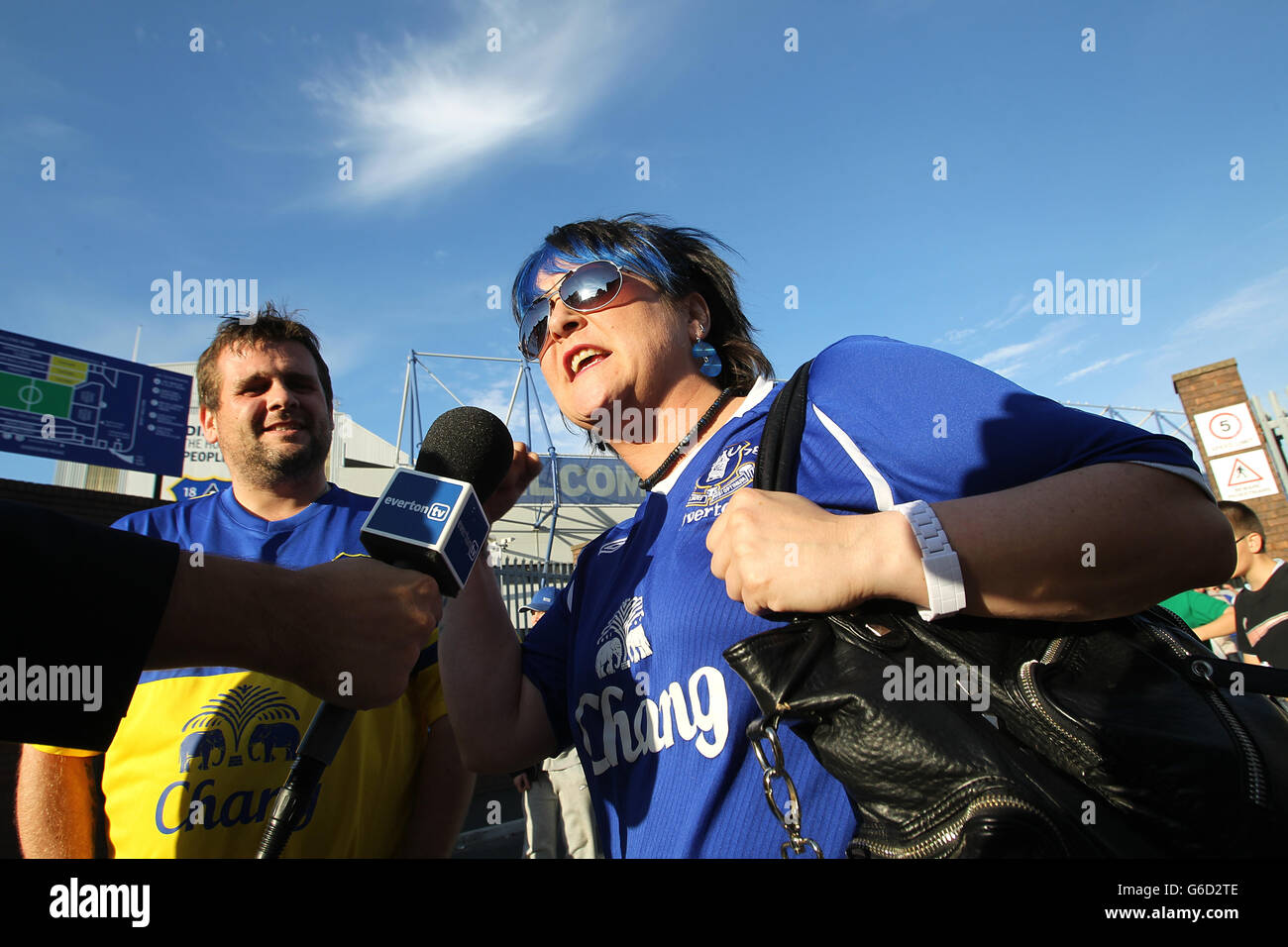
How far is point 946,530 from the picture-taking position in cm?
107

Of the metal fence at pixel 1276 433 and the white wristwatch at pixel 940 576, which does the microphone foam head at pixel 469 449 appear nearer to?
the white wristwatch at pixel 940 576

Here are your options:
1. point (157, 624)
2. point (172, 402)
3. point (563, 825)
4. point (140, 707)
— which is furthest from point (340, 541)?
point (172, 402)

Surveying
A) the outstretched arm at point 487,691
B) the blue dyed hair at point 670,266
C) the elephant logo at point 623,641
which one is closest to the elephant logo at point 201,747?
the outstretched arm at point 487,691

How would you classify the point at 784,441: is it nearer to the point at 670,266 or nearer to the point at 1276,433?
the point at 670,266

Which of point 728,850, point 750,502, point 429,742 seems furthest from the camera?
point 429,742

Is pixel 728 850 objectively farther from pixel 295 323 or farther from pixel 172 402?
pixel 172 402

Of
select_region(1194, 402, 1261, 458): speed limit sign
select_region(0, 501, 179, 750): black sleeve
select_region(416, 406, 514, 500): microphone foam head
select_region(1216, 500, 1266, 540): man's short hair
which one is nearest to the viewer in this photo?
select_region(0, 501, 179, 750): black sleeve

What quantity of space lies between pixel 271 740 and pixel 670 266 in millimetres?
1857

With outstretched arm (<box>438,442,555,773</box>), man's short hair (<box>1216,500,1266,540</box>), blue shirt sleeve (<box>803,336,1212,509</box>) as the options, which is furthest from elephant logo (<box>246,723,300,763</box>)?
man's short hair (<box>1216,500,1266,540</box>)

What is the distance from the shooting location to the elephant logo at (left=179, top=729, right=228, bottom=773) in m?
2.03

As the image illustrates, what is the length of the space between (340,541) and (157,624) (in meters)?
1.49

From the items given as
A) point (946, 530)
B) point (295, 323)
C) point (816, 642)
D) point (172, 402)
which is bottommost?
point (816, 642)

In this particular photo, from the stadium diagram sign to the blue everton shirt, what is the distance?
11632 mm

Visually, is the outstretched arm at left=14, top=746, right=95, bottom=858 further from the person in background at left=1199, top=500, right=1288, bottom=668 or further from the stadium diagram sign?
the stadium diagram sign
